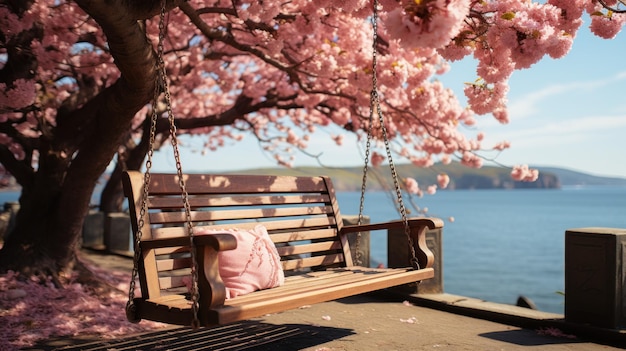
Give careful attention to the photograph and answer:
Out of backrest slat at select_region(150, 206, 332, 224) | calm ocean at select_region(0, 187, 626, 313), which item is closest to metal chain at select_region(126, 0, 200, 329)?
backrest slat at select_region(150, 206, 332, 224)

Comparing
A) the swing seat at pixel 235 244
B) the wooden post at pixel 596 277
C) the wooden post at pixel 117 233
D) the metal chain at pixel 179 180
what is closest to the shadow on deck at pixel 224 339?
the swing seat at pixel 235 244

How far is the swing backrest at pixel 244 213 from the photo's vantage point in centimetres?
322

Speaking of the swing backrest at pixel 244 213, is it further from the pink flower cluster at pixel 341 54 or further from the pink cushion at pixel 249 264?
the pink flower cluster at pixel 341 54

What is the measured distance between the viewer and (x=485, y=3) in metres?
3.86

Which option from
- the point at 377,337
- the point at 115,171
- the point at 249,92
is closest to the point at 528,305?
the point at 377,337

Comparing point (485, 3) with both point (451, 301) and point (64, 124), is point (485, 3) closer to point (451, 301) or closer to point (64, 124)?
point (451, 301)

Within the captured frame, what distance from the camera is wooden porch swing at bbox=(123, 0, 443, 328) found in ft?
8.63

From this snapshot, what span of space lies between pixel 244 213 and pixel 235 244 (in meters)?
1.42

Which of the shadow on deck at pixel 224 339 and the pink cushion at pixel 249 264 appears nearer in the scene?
the pink cushion at pixel 249 264

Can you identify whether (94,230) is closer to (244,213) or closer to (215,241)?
(244,213)

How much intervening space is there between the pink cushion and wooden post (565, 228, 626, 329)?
218 centimetres

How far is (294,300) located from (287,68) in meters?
3.33

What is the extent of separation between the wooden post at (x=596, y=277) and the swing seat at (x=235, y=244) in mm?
1165

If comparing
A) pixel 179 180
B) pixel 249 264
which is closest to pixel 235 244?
pixel 179 180
